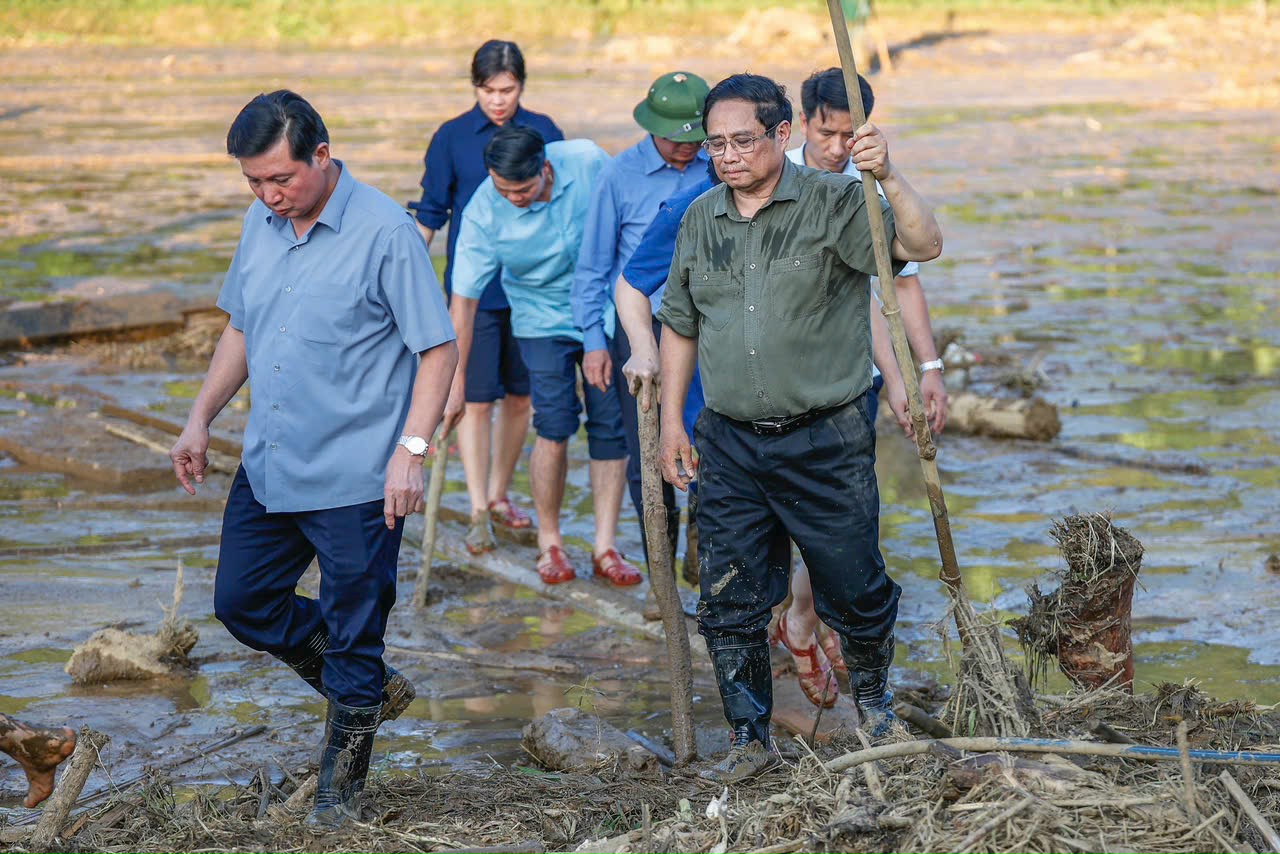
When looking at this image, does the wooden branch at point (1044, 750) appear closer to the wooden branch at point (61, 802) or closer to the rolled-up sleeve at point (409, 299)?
the rolled-up sleeve at point (409, 299)

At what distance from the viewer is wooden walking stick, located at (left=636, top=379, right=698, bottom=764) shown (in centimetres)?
464

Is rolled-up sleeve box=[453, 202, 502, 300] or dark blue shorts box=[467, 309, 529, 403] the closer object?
rolled-up sleeve box=[453, 202, 502, 300]

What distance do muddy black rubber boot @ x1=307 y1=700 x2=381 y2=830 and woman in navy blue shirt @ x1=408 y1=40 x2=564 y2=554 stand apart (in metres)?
2.69

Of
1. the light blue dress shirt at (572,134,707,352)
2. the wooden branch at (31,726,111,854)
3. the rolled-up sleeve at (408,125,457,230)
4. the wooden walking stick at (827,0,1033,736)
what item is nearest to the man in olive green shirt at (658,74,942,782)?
the wooden walking stick at (827,0,1033,736)

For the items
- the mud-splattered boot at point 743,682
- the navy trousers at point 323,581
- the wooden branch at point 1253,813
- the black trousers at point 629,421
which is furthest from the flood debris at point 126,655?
the wooden branch at point 1253,813

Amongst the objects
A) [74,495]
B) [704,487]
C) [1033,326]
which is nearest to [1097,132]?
[1033,326]

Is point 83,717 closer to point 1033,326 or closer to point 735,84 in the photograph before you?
point 735,84

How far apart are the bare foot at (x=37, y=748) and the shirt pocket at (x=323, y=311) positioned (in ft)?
3.97

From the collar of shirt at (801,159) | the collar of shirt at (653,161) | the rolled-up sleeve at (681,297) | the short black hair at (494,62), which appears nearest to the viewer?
the rolled-up sleeve at (681,297)

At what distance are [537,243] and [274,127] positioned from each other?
2544 millimetres

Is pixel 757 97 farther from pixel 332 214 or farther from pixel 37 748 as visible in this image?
pixel 37 748

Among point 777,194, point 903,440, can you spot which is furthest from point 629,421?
point 903,440

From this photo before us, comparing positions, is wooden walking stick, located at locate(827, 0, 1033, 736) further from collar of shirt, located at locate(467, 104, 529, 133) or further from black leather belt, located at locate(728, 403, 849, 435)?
collar of shirt, located at locate(467, 104, 529, 133)

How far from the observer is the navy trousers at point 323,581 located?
415 cm
